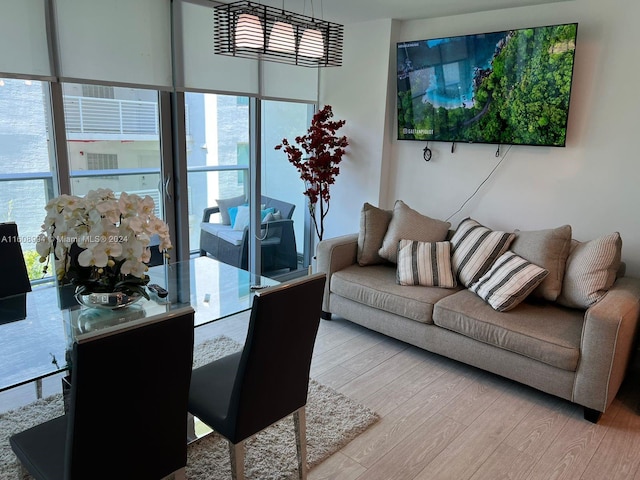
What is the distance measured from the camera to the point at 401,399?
2.74 metres

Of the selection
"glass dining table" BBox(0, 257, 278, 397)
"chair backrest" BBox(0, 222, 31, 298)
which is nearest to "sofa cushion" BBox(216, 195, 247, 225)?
"glass dining table" BBox(0, 257, 278, 397)

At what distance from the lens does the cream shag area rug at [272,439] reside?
2.13m

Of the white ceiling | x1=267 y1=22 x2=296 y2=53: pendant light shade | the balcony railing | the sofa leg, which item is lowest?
the sofa leg

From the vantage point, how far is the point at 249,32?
211 cm

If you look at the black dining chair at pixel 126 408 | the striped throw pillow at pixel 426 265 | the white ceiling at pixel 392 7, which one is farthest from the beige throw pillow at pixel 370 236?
the black dining chair at pixel 126 408

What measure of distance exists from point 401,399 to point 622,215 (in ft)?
6.50

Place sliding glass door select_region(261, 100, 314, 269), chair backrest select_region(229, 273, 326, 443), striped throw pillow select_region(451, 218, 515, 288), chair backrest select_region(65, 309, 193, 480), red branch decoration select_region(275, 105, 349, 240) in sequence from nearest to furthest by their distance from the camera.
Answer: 1. chair backrest select_region(65, 309, 193, 480)
2. chair backrest select_region(229, 273, 326, 443)
3. striped throw pillow select_region(451, 218, 515, 288)
4. red branch decoration select_region(275, 105, 349, 240)
5. sliding glass door select_region(261, 100, 314, 269)

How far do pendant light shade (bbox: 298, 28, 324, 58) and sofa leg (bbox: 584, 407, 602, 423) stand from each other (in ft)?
7.78

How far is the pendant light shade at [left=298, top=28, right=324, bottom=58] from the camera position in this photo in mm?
2264

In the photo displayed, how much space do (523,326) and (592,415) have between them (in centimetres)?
57

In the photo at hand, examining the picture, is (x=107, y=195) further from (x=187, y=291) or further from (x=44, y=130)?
→ (x=44, y=130)

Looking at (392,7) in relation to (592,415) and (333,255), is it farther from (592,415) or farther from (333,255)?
(592,415)

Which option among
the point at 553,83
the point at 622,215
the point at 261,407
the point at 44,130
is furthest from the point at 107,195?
the point at 622,215

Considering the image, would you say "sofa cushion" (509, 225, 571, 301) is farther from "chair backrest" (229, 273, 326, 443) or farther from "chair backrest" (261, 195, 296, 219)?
"chair backrest" (261, 195, 296, 219)
